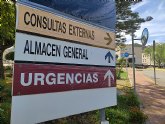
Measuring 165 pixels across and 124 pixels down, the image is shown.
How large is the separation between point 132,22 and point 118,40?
160cm

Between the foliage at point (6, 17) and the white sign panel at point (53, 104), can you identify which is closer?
the white sign panel at point (53, 104)

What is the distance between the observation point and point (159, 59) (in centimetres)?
10750

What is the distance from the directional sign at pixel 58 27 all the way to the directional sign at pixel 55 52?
7cm

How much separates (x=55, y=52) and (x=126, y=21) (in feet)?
51.0

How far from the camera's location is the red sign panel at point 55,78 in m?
2.90

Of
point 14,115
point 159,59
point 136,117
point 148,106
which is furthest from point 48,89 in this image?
point 159,59

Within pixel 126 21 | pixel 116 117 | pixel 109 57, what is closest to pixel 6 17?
pixel 116 117

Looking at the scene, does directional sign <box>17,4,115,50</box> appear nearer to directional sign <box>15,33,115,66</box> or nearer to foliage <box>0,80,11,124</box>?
directional sign <box>15,33,115,66</box>

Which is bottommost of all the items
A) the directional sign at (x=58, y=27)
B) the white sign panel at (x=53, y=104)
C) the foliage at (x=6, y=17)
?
the white sign panel at (x=53, y=104)

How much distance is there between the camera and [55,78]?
3326 millimetres

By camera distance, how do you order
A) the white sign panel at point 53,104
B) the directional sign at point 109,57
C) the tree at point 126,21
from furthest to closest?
the tree at point 126,21, the directional sign at point 109,57, the white sign panel at point 53,104

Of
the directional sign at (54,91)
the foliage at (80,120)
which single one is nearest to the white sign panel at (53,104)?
the directional sign at (54,91)

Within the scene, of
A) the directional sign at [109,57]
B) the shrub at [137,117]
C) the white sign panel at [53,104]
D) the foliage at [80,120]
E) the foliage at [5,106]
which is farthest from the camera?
the shrub at [137,117]

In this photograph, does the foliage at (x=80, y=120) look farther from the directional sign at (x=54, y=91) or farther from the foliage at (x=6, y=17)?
the foliage at (x=6, y=17)
